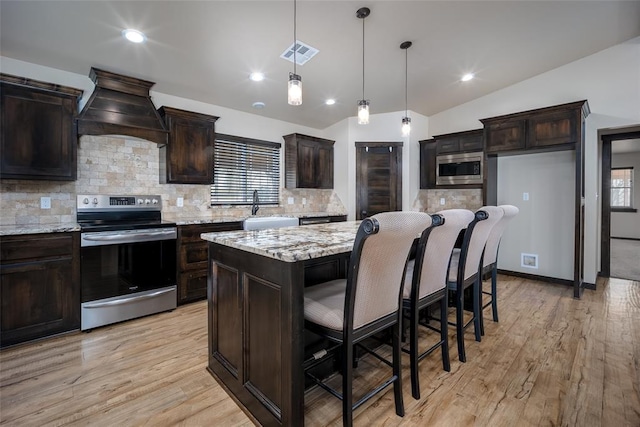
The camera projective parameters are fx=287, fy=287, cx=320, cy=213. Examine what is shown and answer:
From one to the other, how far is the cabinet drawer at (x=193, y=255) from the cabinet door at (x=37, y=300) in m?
0.94

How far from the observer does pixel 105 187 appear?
10.5 ft

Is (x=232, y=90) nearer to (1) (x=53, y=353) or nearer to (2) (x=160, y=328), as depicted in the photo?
(2) (x=160, y=328)

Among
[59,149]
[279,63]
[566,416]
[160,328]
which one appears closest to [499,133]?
[279,63]

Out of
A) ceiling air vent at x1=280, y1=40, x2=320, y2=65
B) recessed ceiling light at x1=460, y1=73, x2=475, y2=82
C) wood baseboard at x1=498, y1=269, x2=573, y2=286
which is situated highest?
recessed ceiling light at x1=460, y1=73, x2=475, y2=82

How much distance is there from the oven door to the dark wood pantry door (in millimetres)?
3170

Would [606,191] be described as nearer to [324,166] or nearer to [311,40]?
[324,166]

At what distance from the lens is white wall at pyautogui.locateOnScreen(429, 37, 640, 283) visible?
137 inches

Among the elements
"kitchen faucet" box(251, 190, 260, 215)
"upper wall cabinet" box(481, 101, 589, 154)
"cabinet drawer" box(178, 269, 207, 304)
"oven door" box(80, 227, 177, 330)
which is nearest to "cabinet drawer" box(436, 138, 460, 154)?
"upper wall cabinet" box(481, 101, 589, 154)

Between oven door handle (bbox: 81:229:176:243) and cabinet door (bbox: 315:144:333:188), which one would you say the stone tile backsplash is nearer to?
cabinet door (bbox: 315:144:333:188)

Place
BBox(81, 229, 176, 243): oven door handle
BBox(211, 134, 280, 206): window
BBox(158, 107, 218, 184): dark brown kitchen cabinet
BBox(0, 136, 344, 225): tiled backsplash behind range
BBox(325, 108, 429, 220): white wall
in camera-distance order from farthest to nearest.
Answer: BBox(325, 108, 429, 220): white wall
BBox(211, 134, 280, 206): window
BBox(158, 107, 218, 184): dark brown kitchen cabinet
BBox(0, 136, 344, 225): tiled backsplash behind range
BBox(81, 229, 176, 243): oven door handle

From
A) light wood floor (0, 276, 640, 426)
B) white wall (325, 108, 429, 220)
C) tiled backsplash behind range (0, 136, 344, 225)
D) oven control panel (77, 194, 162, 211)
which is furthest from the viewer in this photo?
white wall (325, 108, 429, 220)

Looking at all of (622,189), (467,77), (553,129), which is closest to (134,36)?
(467,77)

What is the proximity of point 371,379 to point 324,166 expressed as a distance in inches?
149

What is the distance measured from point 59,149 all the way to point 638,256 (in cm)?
933
